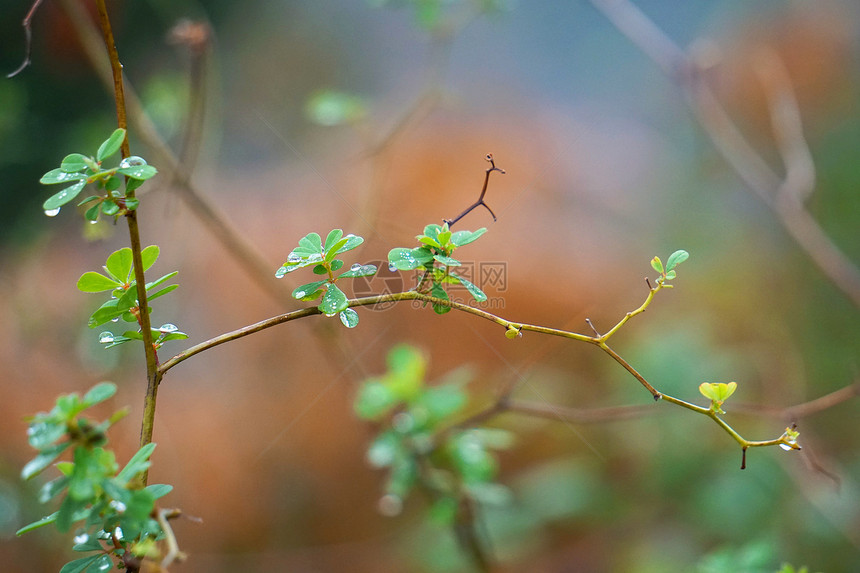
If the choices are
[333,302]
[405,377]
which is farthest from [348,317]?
[405,377]

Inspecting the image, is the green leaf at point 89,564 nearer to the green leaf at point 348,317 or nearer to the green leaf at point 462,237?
the green leaf at point 348,317

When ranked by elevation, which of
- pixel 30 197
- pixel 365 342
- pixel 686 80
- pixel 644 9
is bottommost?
pixel 365 342

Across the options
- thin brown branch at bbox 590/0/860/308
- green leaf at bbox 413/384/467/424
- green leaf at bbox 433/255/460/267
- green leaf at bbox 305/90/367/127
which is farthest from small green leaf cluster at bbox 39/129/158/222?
thin brown branch at bbox 590/0/860/308

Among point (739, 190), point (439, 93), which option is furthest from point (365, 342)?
point (739, 190)

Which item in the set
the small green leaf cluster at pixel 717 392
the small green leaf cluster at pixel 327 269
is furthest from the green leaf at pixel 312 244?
the small green leaf cluster at pixel 717 392

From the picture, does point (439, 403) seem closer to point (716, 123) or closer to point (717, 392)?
point (717, 392)

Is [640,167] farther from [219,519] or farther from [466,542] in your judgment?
[219,519]

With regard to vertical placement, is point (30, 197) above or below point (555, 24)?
below
